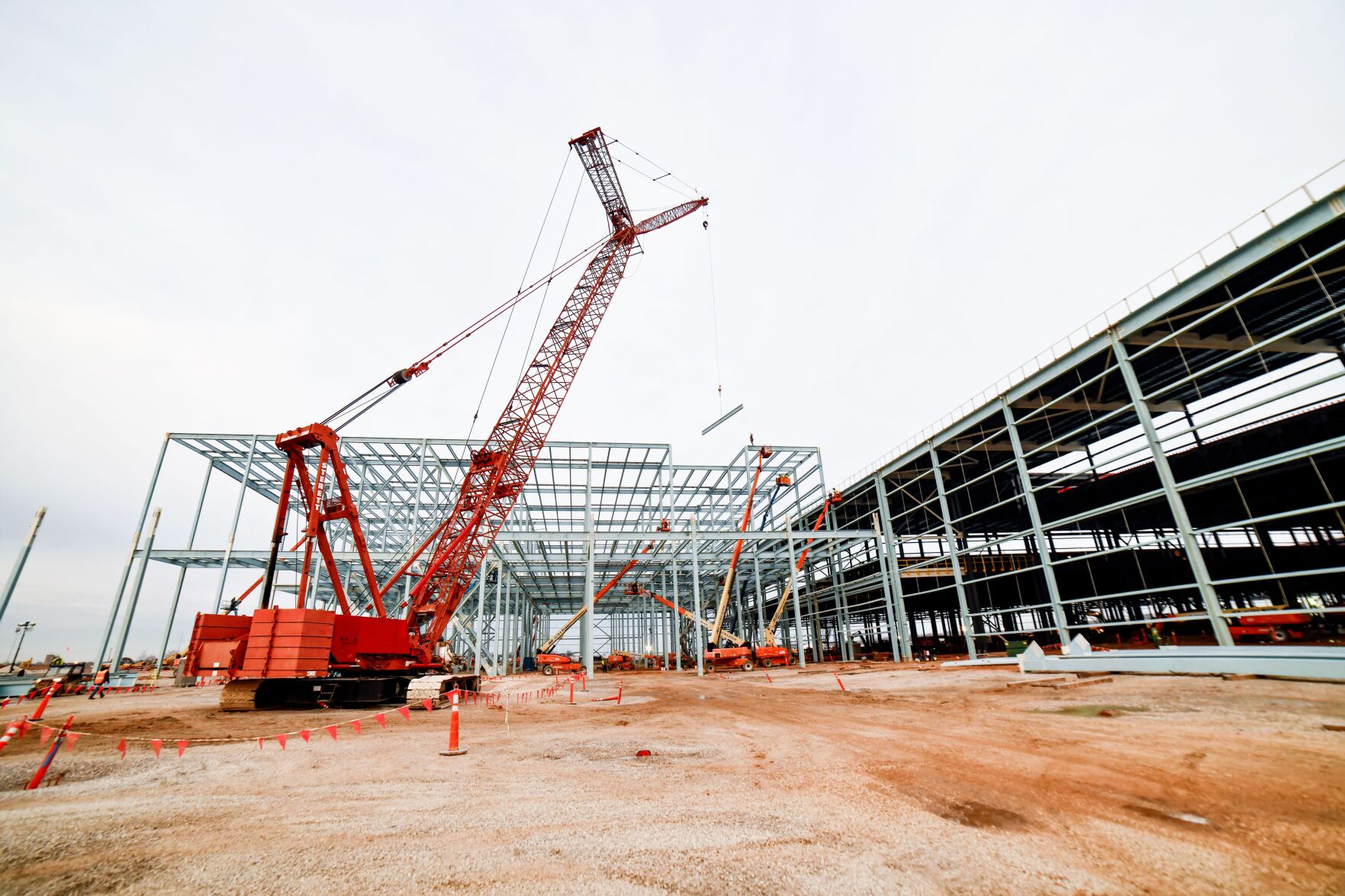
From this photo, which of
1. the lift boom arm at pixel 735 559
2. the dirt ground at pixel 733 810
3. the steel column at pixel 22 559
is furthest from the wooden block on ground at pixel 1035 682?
the steel column at pixel 22 559

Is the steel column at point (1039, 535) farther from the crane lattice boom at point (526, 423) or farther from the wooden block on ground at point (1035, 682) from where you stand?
the crane lattice boom at point (526, 423)

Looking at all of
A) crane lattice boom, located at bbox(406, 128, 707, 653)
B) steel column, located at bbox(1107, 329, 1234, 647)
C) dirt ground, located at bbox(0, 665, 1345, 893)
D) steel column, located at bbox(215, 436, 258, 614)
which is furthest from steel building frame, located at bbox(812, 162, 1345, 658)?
steel column, located at bbox(215, 436, 258, 614)

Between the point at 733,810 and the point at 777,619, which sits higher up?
the point at 777,619

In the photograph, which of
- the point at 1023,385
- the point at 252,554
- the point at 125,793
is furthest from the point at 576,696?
the point at 252,554

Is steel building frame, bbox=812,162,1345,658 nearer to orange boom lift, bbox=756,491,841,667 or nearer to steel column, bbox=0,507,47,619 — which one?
orange boom lift, bbox=756,491,841,667

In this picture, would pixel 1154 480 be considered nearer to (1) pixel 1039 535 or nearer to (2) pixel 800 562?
(1) pixel 1039 535

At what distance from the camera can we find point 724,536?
90.6 ft

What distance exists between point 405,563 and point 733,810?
20090mm

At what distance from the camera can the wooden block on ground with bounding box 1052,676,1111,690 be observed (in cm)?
1259

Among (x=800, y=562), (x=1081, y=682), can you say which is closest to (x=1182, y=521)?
(x=1081, y=682)

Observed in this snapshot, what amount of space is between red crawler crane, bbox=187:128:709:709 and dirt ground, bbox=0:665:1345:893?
5.16 metres

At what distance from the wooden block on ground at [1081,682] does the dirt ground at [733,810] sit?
3.74 m

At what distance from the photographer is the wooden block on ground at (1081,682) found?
41.3 feet

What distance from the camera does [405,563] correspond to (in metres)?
21.3
